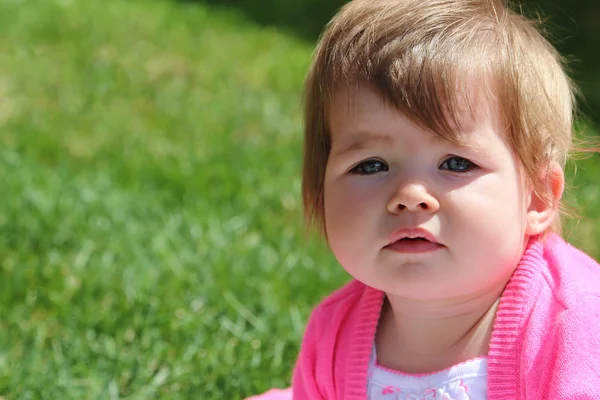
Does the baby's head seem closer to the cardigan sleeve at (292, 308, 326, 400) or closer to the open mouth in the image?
the open mouth

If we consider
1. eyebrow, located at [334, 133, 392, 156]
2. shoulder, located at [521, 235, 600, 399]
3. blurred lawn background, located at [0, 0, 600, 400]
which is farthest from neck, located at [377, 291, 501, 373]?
blurred lawn background, located at [0, 0, 600, 400]

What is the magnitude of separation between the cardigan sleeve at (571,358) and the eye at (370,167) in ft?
1.49

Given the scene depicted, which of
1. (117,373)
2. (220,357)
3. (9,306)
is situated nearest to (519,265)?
(220,357)

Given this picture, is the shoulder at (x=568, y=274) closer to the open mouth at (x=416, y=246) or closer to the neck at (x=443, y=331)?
the neck at (x=443, y=331)

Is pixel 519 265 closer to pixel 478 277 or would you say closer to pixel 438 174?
pixel 478 277

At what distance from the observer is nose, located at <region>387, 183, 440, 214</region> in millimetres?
1775

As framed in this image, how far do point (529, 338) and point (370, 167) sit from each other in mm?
463

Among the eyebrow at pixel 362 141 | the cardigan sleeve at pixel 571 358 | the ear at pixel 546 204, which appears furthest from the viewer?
the ear at pixel 546 204

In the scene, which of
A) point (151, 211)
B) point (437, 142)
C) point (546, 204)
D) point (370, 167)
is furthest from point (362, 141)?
point (151, 211)

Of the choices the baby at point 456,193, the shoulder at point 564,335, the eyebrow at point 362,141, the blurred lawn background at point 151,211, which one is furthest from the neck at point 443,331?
the blurred lawn background at point 151,211

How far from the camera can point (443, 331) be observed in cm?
200

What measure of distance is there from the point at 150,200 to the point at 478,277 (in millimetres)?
1951

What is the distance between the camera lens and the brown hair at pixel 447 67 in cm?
179

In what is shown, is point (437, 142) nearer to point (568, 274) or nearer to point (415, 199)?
point (415, 199)
